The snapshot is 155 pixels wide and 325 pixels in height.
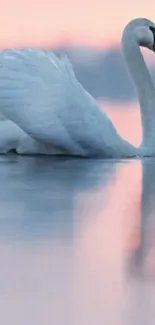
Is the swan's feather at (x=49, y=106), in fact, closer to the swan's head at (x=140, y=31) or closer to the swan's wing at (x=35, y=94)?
the swan's wing at (x=35, y=94)

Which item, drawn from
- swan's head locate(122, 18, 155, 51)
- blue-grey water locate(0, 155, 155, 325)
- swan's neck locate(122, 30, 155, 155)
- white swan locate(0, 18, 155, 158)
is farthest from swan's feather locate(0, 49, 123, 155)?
swan's head locate(122, 18, 155, 51)

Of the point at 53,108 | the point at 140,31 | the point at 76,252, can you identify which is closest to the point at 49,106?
the point at 53,108

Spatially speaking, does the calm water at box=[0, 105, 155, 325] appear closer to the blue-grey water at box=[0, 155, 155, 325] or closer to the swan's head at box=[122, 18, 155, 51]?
the blue-grey water at box=[0, 155, 155, 325]

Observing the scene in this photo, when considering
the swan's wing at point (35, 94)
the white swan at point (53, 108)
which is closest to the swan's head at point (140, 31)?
the white swan at point (53, 108)

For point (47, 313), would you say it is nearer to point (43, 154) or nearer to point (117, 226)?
point (117, 226)

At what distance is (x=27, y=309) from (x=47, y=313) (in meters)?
0.04

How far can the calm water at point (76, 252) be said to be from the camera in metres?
1.91

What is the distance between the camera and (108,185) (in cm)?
429

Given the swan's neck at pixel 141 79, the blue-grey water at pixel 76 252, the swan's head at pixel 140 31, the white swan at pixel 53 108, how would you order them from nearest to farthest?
1. the blue-grey water at pixel 76 252
2. the white swan at pixel 53 108
3. the swan's neck at pixel 141 79
4. the swan's head at pixel 140 31

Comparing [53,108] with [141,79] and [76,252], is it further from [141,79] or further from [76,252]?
[76,252]

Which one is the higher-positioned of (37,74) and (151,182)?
(37,74)

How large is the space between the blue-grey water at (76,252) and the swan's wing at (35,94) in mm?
1269

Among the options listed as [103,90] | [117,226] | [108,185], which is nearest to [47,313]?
[117,226]

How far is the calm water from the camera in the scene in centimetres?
191
